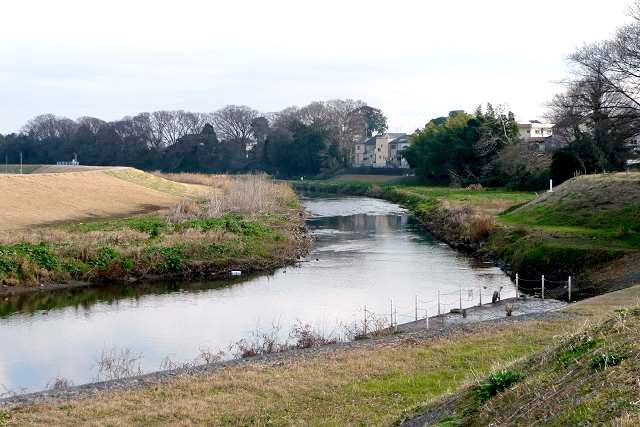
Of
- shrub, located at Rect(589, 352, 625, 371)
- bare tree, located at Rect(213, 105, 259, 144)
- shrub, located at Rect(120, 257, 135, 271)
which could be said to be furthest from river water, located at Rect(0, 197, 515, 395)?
bare tree, located at Rect(213, 105, 259, 144)

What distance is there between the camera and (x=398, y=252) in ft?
123

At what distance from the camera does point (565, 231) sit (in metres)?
32.9

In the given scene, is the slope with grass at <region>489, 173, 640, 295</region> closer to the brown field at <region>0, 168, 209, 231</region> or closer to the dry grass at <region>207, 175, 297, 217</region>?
the dry grass at <region>207, 175, 297, 217</region>

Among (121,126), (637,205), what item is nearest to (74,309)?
(637,205)

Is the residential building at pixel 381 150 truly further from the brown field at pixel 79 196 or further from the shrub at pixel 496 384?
the shrub at pixel 496 384

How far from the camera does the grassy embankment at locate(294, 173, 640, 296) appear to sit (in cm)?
2723

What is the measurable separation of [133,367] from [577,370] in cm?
1230

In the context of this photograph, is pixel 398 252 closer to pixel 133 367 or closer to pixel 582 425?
pixel 133 367

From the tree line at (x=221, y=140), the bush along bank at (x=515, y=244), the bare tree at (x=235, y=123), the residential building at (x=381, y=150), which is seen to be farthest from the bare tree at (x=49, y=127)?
the bush along bank at (x=515, y=244)

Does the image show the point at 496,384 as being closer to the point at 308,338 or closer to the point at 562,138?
the point at 308,338

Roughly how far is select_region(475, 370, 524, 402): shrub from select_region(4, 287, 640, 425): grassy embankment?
177 mm

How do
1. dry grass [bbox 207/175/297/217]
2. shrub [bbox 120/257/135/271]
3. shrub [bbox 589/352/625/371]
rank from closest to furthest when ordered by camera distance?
shrub [bbox 589/352/625/371], shrub [bbox 120/257/135/271], dry grass [bbox 207/175/297/217]

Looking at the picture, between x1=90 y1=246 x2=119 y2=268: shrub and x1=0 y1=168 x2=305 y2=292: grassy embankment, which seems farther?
x1=90 y1=246 x2=119 y2=268: shrub

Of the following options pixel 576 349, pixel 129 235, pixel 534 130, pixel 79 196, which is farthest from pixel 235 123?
pixel 576 349
